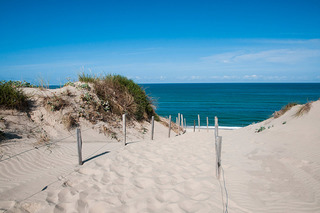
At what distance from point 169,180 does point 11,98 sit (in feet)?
28.7

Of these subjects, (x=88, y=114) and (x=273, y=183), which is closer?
(x=273, y=183)

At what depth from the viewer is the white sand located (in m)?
4.09

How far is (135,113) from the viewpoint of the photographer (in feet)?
46.2

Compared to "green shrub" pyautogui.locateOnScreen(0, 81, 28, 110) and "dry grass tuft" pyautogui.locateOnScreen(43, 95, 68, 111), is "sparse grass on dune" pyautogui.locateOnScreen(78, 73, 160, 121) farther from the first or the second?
"green shrub" pyautogui.locateOnScreen(0, 81, 28, 110)

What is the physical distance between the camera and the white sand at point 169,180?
4094mm

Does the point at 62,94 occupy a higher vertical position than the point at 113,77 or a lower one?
lower

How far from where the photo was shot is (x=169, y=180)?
536 cm

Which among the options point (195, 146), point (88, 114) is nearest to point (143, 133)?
point (88, 114)

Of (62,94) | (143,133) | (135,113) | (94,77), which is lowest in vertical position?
(143,133)

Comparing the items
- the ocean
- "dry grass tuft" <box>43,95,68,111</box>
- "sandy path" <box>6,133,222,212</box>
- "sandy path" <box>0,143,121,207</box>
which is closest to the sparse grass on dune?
the ocean

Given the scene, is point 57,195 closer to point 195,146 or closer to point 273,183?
point 273,183

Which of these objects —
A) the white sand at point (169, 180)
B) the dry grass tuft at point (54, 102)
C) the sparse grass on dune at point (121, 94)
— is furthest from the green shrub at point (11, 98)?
the sparse grass on dune at point (121, 94)

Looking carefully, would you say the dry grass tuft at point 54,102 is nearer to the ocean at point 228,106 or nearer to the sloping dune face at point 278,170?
the ocean at point 228,106

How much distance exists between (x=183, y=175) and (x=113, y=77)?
442 inches
